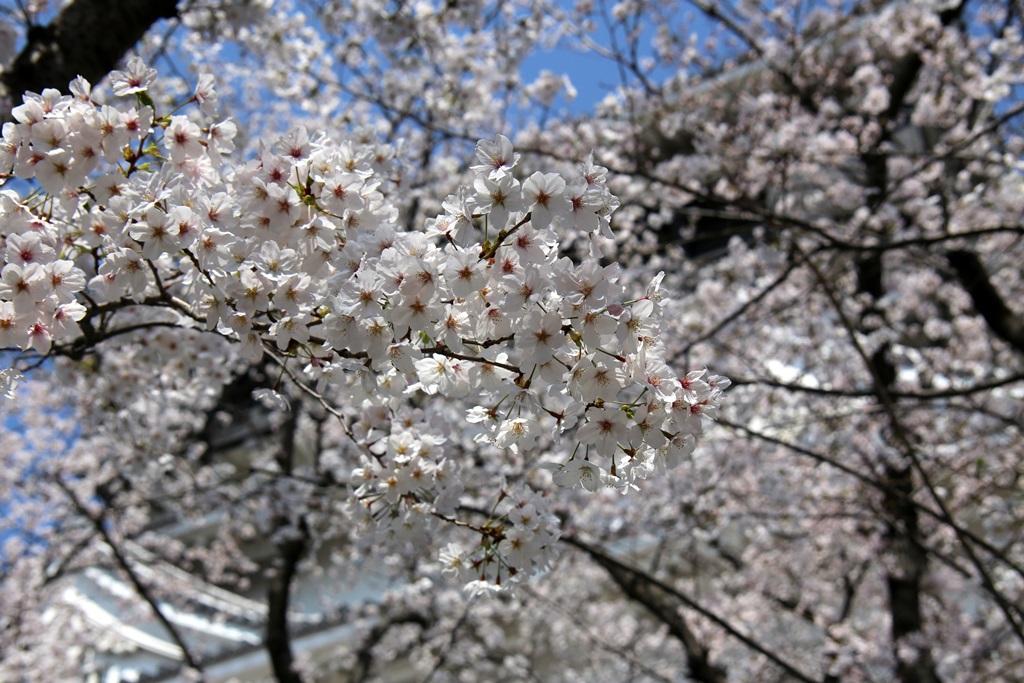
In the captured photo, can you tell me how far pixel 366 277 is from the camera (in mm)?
1604

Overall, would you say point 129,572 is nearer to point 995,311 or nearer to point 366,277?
point 366,277

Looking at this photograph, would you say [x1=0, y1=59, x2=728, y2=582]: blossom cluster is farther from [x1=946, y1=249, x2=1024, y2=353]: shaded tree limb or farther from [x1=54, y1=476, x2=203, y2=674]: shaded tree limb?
[x1=946, y1=249, x2=1024, y2=353]: shaded tree limb

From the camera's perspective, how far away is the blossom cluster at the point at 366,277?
63.2 inches

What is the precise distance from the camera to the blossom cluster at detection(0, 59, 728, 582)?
5.26 ft

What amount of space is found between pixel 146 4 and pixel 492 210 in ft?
8.55

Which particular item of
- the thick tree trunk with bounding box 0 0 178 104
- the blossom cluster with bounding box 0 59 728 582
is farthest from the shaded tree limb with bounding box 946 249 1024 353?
the thick tree trunk with bounding box 0 0 178 104

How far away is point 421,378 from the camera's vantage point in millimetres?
1822

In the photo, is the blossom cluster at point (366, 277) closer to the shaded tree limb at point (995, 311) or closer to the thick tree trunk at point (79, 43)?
the thick tree trunk at point (79, 43)

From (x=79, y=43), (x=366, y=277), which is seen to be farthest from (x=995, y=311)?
(x=79, y=43)

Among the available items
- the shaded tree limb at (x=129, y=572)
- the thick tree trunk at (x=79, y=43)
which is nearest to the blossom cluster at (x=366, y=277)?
the thick tree trunk at (x=79, y=43)

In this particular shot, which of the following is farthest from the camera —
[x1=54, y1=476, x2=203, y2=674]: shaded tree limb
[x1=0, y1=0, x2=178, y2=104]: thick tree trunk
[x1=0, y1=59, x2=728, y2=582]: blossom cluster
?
[x1=54, y1=476, x2=203, y2=674]: shaded tree limb

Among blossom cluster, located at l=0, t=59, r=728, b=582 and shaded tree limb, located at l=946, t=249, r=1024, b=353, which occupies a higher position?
shaded tree limb, located at l=946, t=249, r=1024, b=353

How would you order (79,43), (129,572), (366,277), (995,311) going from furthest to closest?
(995,311), (129,572), (79,43), (366,277)

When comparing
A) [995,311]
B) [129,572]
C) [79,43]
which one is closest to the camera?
[79,43]
